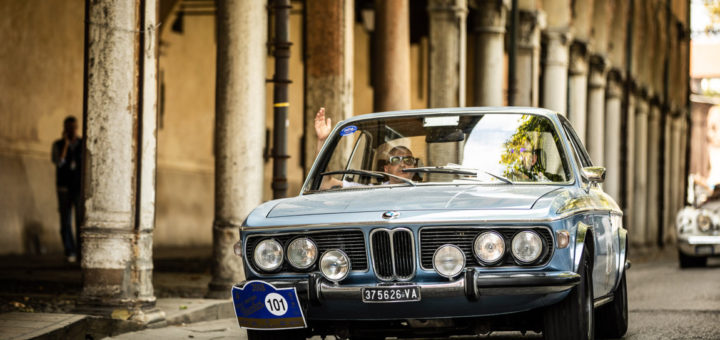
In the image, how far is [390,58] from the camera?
1928 cm

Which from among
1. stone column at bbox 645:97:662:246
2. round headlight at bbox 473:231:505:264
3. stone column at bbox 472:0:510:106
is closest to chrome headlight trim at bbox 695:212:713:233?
stone column at bbox 472:0:510:106

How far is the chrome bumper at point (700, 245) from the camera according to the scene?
2127 centimetres

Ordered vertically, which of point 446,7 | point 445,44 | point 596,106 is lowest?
point 596,106

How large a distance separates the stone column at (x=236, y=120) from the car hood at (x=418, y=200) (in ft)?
18.2

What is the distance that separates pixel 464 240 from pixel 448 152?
1456 millimetres

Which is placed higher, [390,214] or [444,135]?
[444,135]

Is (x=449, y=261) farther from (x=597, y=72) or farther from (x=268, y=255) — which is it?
(x=597, y=72)

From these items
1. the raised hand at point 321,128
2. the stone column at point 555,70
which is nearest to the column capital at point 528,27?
the stone column at point 555,70

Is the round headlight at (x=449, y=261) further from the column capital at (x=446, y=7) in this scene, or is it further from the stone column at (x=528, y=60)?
the stone column at (x=528, y=60)

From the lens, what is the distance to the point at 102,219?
10.3 meters

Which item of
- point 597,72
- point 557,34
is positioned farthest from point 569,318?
point 597,72

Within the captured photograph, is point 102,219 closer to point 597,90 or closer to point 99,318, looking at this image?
point 99,318

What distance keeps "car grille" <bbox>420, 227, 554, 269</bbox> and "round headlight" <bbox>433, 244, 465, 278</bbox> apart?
0.04m

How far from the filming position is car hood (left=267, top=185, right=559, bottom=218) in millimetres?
6777
